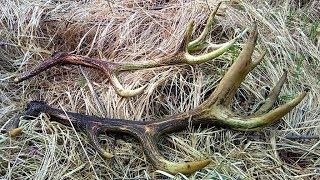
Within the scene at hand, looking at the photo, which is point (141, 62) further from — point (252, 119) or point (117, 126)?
point (252, 119)

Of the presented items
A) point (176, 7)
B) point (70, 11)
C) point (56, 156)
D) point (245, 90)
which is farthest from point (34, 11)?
point (245, 90)

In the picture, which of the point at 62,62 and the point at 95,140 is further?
the point at 62,62

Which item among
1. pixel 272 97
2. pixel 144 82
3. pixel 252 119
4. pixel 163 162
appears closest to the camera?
pixel 163 162

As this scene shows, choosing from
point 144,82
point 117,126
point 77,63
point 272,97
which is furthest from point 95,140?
point 272,97

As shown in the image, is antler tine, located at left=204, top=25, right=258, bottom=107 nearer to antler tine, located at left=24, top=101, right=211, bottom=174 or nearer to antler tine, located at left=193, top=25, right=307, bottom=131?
antler tine, located at left=193, top=25, right=307, bottom=131

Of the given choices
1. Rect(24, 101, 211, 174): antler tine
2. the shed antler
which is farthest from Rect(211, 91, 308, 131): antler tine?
Rect(24, 101, 211, 174): antler tine

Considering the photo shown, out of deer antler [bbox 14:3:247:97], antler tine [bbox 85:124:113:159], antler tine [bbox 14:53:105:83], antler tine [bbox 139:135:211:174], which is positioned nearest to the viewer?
antler tine [bbox 139:135:211:174]

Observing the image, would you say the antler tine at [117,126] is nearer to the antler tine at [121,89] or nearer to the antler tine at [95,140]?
the antler tine at [95,140]
